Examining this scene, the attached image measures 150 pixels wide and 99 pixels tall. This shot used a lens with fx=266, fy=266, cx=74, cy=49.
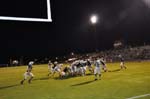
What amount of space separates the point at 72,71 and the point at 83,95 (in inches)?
515

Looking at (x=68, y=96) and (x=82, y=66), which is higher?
(x=82, y=66)

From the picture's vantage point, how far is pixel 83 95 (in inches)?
649

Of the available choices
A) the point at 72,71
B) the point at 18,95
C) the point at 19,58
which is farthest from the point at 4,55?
the point at 18,95

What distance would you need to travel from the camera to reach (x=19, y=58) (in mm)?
70750

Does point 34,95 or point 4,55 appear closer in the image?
point 34,95

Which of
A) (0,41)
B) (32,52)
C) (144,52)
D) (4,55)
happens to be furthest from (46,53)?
(144,52)

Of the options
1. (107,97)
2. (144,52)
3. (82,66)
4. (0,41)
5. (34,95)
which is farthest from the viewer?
(144,52)

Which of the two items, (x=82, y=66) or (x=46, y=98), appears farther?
(x=82, y=66)

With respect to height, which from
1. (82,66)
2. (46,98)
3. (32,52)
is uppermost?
(32,52)

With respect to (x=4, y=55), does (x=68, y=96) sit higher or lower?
lower

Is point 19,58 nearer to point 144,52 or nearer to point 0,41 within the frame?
point 0,41

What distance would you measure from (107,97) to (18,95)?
619cm

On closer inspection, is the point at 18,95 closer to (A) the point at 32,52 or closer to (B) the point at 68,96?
(B) the point at 68,96

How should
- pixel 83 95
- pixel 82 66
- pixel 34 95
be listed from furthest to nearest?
pixel 82 66
pixel 34 95
pixel 83 95
